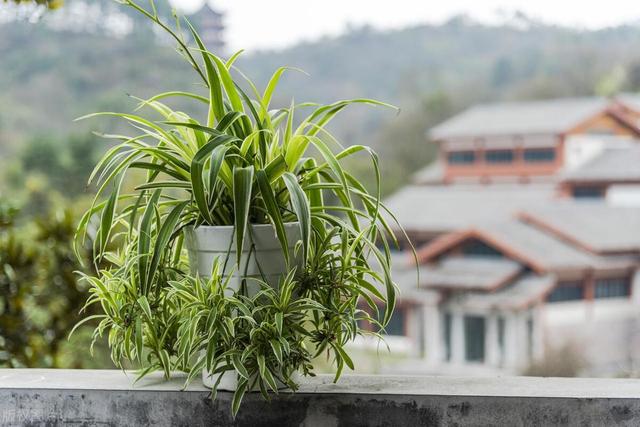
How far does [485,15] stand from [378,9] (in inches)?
102

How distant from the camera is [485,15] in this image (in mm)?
18625

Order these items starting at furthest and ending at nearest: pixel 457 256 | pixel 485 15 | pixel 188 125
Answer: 1. pixel 485 15
2. pixel 457 256
3. pixel 188 125

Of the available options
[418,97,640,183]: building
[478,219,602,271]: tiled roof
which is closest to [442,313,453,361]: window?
[478,219,602,271]: tiled roof

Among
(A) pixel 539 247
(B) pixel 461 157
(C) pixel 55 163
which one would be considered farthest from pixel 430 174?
(C) pixel 55 163

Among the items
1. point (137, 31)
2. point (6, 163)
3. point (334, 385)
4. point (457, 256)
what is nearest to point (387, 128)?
point (457, 256)

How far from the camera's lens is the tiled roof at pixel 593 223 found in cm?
1408

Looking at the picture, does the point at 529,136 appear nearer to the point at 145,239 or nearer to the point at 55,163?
the point at 55,163

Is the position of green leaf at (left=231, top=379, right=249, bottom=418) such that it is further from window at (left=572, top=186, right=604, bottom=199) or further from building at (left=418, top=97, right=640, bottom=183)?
window at (left=572, top=186, right=604, bottom=199)

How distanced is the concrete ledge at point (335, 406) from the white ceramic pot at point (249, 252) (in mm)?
193

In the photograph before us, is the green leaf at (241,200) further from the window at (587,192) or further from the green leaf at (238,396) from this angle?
the window at (587,192)

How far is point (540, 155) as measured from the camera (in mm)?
15430

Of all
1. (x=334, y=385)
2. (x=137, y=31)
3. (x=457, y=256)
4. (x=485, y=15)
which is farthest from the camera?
(x=485, y=15)

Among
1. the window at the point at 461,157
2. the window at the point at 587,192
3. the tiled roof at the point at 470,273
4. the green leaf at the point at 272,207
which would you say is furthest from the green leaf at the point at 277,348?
the window at the point at 461,157

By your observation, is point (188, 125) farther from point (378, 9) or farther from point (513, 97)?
point (378, 9)
